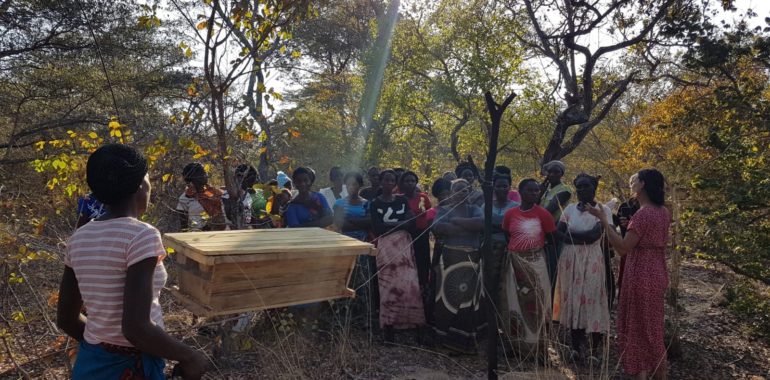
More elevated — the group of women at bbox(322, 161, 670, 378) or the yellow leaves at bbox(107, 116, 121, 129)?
the yellow leaves at bbox(107, 116, 121, 129)

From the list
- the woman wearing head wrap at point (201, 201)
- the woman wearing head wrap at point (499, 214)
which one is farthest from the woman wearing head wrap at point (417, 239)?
the woman wearing head wrap at point (201, 201)

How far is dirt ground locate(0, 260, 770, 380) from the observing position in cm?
361

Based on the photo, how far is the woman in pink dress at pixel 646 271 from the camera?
3.45 meters

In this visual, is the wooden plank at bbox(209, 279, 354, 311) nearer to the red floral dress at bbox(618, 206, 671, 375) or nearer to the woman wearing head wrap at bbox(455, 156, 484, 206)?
the red floral dress at bbox(618, 206, 671, 375)

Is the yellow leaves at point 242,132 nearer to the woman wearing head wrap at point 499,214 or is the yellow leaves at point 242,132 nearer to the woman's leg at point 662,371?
the woman wearing head wrap at point 499,214

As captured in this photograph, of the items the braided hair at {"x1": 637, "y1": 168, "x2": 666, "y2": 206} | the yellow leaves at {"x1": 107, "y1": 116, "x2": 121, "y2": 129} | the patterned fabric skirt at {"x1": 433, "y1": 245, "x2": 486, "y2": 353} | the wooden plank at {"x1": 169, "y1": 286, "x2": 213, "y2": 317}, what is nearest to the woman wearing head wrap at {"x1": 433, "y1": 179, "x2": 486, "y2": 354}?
the patterned fabric skirt at {"x1": 433, "y1": 245, "x2": 486, "y2": 353}

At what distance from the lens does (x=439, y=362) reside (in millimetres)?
4316

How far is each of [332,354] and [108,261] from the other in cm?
273

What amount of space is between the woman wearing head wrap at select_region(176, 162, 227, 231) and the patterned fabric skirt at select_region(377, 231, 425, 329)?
5.16ft

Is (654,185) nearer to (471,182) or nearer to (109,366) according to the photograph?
(471,182)

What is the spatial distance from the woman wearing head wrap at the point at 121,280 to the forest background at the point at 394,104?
1445 mm

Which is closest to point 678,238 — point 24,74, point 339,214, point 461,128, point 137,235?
Answer: point 339,214

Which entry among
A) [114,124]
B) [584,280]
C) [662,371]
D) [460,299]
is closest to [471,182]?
[460,299]

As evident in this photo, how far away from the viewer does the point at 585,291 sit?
433cm
